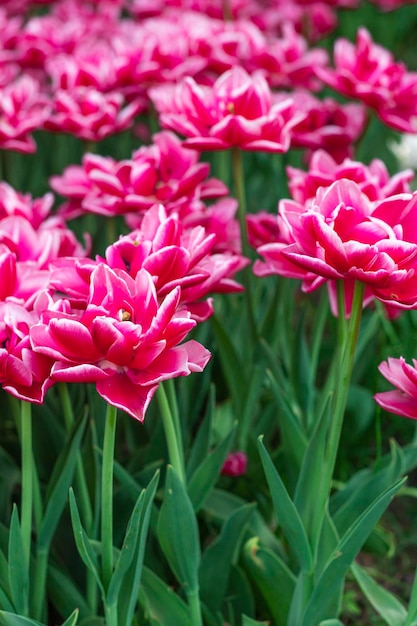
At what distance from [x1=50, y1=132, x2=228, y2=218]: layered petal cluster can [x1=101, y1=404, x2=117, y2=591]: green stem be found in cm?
42

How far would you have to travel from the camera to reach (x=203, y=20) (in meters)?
2.04

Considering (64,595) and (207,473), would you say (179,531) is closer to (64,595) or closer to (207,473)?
(207,473)

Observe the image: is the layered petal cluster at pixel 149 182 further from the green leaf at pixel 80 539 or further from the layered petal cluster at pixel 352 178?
the green leaf at pixel 80 539

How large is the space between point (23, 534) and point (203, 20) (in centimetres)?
146

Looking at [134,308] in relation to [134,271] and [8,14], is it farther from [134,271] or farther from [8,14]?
[8,14]

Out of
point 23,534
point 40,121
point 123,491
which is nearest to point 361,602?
point 123,491

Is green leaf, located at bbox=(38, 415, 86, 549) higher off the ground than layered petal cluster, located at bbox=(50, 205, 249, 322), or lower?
lower

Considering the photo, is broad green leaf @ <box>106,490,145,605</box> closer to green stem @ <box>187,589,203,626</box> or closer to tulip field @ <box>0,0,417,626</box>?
tulip field @ <box>0,0,417,626</box>

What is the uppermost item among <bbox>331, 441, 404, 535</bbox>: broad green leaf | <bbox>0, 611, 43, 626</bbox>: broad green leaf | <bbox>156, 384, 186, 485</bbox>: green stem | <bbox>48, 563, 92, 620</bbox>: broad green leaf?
<bbox>156, 384, 186, 485</bbox>: green stem

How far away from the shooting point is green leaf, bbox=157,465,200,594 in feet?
3.16

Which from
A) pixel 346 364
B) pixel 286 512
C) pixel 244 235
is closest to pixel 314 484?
pixel 286 512

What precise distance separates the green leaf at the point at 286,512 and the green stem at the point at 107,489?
0.16 m

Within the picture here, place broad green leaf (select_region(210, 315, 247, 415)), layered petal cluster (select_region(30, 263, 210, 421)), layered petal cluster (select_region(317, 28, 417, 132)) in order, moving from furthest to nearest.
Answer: layered petal cluster (select_region(317, 28, 417, 132)) → broad green leaf (select_region(210, 315, 247, 415)) → layered petal cluster (select_region(30, 263, 210, 421))

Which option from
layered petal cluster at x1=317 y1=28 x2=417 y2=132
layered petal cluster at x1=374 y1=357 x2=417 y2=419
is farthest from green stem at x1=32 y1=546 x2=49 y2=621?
layered petal cluster at x1=317 y1=28 x2=417 y2=132
